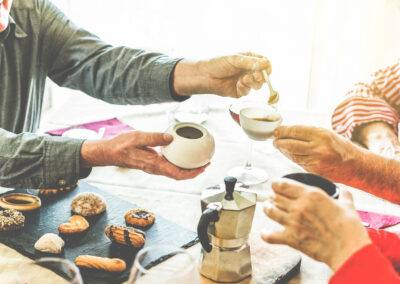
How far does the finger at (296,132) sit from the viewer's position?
1.17 meters

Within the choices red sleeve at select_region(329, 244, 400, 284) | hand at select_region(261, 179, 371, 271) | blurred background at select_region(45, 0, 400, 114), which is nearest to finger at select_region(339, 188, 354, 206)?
hand at select_region(261, 179, 371, 271)

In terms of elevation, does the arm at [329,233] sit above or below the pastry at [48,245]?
above

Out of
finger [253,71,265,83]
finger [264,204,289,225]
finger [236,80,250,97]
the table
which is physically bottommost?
the table

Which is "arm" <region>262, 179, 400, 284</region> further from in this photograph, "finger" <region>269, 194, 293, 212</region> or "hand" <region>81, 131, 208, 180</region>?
"hand" <region>81, 131, 208, 180</region>

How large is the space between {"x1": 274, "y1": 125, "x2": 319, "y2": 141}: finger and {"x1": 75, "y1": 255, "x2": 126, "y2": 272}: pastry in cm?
48

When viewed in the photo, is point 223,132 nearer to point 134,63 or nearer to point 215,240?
point 134,63

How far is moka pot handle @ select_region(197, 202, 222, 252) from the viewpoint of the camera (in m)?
0.92

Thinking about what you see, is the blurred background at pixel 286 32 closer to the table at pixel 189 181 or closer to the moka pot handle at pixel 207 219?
the table at pixel 189 181

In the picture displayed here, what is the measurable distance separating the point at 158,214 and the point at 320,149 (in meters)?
0.43

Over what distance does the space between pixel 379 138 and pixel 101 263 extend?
1007 mm

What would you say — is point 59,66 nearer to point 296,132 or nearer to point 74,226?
point 74,226

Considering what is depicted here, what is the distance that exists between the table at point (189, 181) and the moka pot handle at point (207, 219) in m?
0.11

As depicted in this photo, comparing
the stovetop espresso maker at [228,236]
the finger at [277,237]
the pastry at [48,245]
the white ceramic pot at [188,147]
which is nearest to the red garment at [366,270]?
the finger at [277,237]

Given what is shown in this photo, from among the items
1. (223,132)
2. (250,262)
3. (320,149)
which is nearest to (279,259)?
(250,262)
